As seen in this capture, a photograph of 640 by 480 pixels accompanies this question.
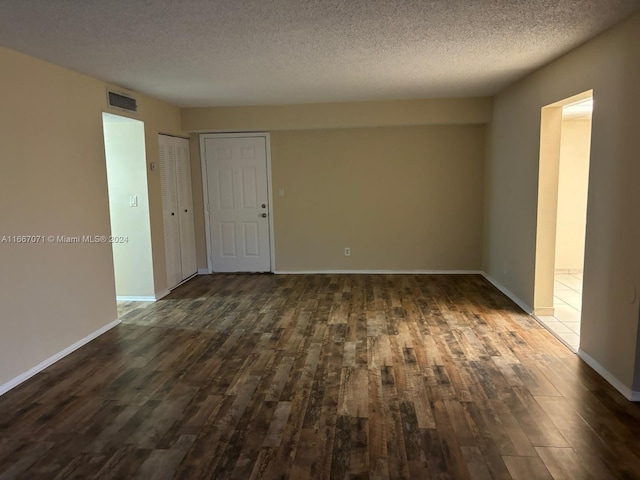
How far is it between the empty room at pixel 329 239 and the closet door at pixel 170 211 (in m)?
0.05

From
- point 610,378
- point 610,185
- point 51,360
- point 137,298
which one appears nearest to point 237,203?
point 137,298

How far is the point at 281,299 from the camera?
533 cm

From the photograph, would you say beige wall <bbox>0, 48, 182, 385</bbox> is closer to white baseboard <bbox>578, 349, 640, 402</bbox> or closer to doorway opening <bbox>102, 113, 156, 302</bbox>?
doorway opening <bbox>102, 113, 156, 302</bbox>

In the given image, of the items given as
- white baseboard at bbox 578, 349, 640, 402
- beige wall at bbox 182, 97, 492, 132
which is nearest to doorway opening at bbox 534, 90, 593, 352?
white baseboard at bbox 578, 349, 640, 402

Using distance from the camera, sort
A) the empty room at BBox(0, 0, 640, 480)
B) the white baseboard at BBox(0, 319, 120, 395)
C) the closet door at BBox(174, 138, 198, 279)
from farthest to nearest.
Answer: the closet door at BBox(174, 138, 198, 279) → the white baseboard at BBox(0, 319, 120, 395) → the empty room at BBox(0, 0, 640, 480)

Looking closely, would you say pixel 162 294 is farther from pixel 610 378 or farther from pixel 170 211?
pixel 610 378

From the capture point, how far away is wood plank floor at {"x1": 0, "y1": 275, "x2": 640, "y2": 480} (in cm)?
229

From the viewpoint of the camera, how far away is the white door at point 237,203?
6.57m

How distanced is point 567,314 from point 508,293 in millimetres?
787

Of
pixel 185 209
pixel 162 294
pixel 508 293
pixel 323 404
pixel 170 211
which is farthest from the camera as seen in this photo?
pixel 185 209

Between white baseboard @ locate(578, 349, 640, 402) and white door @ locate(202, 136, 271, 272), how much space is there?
4.36 m

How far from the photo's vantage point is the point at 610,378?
3053mm

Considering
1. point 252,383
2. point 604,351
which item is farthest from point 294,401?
point 604,351

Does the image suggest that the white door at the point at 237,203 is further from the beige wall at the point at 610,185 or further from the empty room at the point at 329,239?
the beige wall at the point at 610,185
